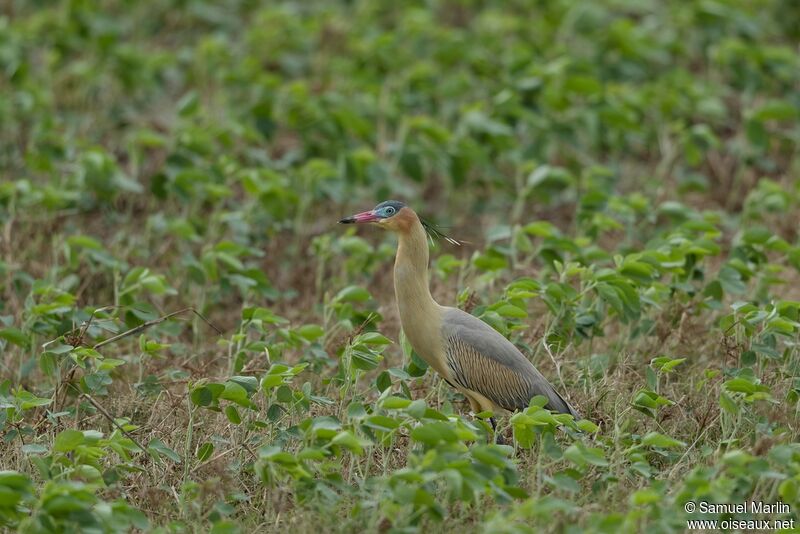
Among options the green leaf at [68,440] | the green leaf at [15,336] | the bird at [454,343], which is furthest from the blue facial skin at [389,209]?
the green leaf at [15,336]

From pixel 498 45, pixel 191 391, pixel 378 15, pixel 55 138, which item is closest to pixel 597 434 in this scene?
pixel 191 391

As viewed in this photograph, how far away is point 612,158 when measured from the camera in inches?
356

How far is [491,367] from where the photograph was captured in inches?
207

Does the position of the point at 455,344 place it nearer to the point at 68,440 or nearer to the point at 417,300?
the point at 417,300

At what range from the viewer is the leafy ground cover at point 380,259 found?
469 cm

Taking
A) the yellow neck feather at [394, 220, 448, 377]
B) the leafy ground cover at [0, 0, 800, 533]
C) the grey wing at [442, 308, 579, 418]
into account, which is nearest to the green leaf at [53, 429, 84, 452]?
the leafy ground cover at [0, 0, 800, 533]

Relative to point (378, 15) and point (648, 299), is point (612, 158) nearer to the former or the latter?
point (378, 15)

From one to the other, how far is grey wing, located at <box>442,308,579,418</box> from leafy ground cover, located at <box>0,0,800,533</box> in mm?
166

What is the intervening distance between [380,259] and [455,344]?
1.90 metres

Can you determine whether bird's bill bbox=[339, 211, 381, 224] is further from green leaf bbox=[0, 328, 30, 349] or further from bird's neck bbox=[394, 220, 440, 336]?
green leaf bbox=[0, 328, 30, 349]

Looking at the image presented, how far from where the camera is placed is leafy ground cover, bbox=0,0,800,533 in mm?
4688

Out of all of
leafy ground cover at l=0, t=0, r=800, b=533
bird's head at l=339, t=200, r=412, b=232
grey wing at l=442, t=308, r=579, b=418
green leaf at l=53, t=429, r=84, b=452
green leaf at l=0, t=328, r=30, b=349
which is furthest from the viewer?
green leaf at l=0, t=328, r=30, b=349

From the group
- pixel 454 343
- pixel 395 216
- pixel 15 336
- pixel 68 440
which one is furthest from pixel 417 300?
pixel 15 336

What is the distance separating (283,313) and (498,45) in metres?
3.53
